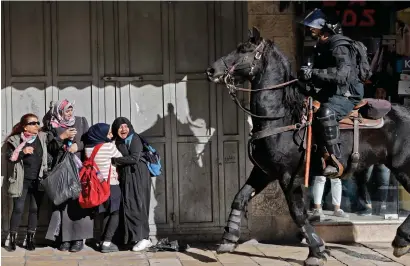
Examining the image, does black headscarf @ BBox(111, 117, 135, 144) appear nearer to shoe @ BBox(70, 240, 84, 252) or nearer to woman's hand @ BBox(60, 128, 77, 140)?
woman's hand @ BBox(60, 128, 77, 140)

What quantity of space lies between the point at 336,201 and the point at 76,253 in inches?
134

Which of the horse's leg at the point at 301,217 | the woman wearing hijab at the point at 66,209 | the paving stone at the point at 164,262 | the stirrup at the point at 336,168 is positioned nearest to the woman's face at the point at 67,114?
the woman wearing hijab at the point at 66,209

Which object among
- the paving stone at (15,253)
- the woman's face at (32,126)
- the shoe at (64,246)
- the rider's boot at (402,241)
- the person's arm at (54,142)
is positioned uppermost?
the woman's face at (32,126)

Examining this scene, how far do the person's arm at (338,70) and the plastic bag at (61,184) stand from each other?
10.1 ft

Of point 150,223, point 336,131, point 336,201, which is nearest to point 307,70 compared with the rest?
point 336,131

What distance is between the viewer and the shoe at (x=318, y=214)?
935 cm

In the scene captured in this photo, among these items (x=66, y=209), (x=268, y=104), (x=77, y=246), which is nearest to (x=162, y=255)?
(x=77, y=246)

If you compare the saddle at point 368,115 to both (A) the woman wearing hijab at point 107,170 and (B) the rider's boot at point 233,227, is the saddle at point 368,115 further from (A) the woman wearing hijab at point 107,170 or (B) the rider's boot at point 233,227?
(A) the woman wearing hijab at point 107,170

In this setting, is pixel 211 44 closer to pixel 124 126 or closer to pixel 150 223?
pixel 124 126

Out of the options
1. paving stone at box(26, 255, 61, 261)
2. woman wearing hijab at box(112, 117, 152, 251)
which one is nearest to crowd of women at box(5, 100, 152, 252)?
woman wearing hijab at box(112, 117, 152, 251)

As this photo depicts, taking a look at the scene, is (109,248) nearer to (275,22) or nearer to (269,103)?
(269,103)

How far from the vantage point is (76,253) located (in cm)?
879

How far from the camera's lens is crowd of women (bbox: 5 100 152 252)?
Result: 28.6 ft

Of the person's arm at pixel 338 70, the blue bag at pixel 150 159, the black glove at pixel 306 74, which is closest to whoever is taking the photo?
the person's arm at pixel 338 70
